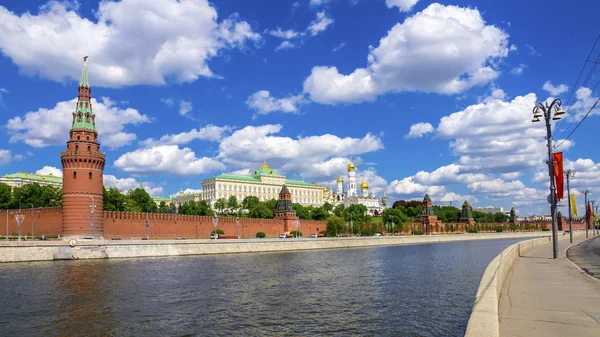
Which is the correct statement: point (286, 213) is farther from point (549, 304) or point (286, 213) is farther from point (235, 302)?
point (549, 304)

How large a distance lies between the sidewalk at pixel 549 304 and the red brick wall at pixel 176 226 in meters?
47.7

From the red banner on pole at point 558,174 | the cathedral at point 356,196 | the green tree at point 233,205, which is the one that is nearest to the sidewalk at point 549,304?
the red banner on pole at point 558,174

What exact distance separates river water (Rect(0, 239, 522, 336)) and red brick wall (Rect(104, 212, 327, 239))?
1020 inches

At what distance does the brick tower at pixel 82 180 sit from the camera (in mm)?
50625

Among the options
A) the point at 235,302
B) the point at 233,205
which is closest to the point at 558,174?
the point at 235,302

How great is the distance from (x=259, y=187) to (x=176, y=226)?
86.8 metres

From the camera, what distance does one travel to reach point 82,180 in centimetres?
5150

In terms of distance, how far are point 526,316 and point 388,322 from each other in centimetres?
575

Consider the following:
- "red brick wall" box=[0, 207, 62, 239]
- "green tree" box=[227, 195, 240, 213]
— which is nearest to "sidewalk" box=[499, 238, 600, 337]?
"red brick wall" box=[0, 207, 62, 239]

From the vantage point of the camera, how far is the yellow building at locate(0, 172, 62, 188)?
124 meters

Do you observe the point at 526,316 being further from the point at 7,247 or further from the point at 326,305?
the point at 7,247

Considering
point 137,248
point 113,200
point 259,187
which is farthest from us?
point 259,187

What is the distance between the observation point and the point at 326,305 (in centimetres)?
1789

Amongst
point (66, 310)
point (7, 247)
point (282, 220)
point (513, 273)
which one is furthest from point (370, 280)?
point (282, 220)
